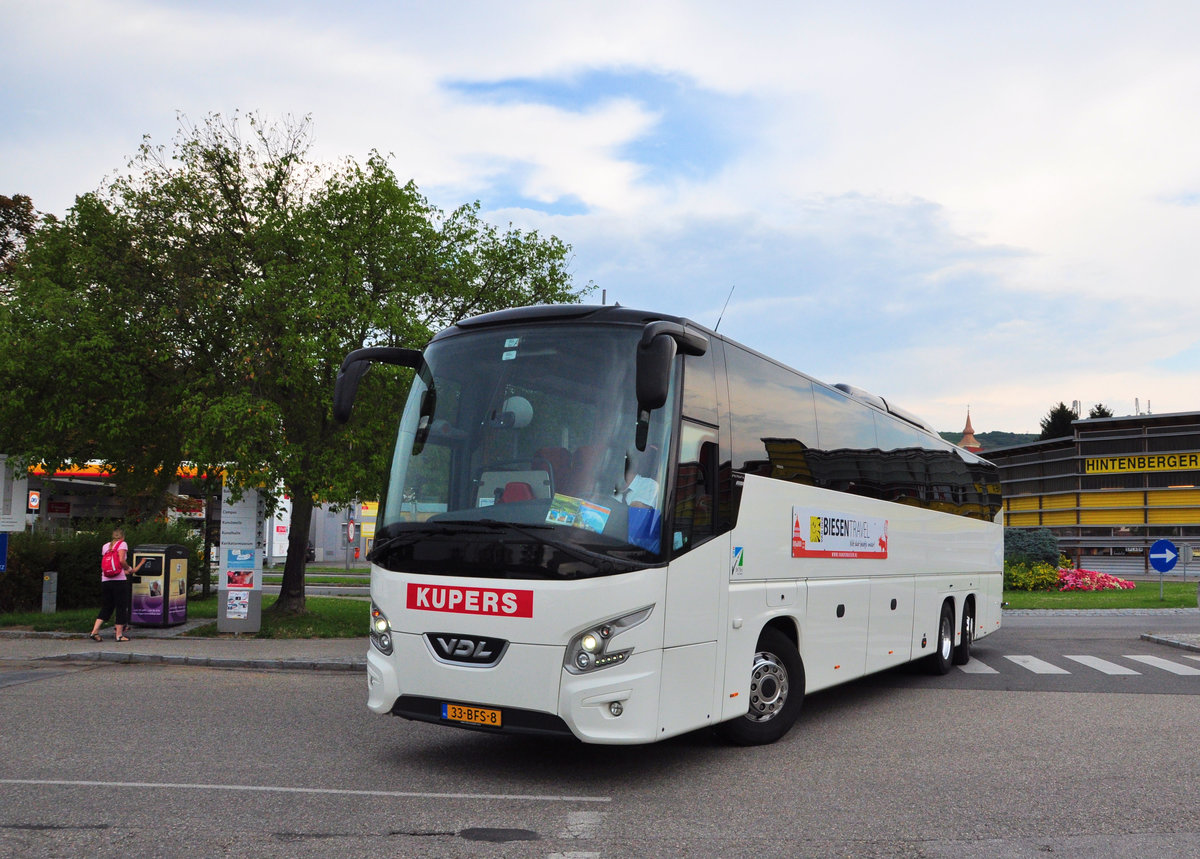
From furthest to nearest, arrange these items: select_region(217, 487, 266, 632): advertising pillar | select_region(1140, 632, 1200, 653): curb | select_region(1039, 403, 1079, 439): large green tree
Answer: select_region(1039, 403, 1079, 439): large green tree < select_region(217, 487, 266, 632): advertising pillar < select_region(1140, 632, 1200, 653): curb

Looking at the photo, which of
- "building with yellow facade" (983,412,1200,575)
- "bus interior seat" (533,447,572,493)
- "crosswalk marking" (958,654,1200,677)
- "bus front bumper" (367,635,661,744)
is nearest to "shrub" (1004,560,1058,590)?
"building with yellow facade" (983,412,1200,575)

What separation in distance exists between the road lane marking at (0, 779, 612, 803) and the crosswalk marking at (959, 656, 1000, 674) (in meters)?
8.89

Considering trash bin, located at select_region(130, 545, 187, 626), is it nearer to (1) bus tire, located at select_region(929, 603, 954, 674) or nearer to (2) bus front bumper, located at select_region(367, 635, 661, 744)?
(1) bus tire, located at select_region(929, 603, 954, 674)

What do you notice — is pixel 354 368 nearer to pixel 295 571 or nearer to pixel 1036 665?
pixel 1036 665

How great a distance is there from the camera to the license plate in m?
6.52

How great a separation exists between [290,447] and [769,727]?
10.7 metres

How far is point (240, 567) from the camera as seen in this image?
682 inches

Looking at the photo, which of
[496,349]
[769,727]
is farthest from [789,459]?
[496,349]

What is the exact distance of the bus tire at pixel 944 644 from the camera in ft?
42.2

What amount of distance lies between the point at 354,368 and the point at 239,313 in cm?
1046

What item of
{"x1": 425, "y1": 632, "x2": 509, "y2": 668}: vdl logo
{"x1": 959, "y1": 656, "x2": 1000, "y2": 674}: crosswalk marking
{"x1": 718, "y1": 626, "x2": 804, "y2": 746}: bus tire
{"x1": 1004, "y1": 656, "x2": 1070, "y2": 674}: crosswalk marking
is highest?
Result: {"x1": 425, "y1": 632, "x2": 509, "y2": 668}: vdl logo

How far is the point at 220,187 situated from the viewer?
60.8 ft

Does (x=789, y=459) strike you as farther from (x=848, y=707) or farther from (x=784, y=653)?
(x=848, y=707)

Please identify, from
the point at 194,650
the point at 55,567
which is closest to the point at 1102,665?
the point at 194,650
